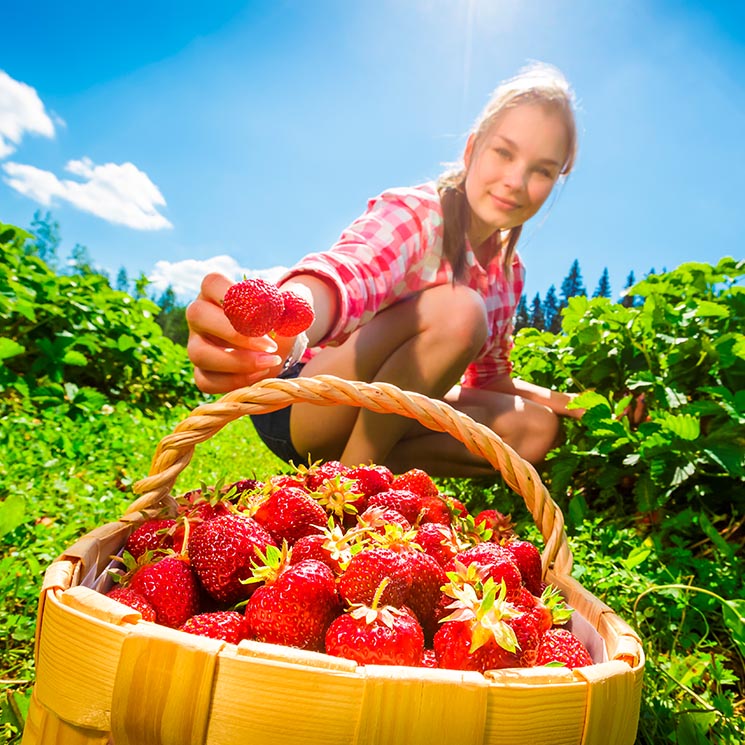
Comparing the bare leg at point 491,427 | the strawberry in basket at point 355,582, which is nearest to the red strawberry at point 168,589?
the strawberry in basket at point 355,582

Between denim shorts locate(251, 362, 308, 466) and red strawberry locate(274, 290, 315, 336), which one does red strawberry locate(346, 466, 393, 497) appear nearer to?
red strawberry locate(274, 290, 315, 336)

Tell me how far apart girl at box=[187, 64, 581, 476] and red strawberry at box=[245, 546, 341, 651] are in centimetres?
100

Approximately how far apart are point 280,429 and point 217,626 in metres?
1.61

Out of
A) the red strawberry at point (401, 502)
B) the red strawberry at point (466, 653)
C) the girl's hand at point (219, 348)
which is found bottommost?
the red strawberry at point (466, 653)

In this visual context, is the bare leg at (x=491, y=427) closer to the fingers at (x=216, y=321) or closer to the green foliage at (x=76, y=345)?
the fingers at (x=216, y=321)

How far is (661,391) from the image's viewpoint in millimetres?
2203

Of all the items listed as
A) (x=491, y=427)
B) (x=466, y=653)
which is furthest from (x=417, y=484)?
(x=491, y=427)

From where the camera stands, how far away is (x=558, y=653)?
0.84 metres

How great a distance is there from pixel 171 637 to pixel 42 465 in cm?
241

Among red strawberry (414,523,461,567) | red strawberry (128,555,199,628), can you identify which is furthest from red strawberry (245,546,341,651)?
red strawberry (414,523,461,567)

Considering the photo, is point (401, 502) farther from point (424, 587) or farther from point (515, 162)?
point (515, 162)

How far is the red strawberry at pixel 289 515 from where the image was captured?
110 cm

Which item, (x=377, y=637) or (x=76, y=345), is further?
(x=76, y=345)

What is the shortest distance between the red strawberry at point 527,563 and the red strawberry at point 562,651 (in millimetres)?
242
